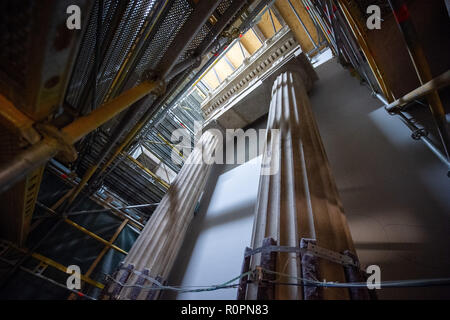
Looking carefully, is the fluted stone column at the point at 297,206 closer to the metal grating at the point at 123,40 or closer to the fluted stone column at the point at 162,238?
the fluted stone column at the point at 162,238

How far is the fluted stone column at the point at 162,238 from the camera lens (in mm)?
2727

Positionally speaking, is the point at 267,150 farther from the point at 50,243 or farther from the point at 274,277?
the point at 50,243

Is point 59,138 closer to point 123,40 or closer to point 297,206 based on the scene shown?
point 297,206

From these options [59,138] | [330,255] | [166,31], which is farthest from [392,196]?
[166,31]

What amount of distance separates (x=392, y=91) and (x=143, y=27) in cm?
386

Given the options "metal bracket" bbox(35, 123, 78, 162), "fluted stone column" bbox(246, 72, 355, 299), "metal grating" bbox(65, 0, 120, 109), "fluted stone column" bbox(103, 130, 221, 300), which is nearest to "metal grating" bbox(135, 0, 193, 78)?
"metal grating" bbox(65, 0, 120, 109)

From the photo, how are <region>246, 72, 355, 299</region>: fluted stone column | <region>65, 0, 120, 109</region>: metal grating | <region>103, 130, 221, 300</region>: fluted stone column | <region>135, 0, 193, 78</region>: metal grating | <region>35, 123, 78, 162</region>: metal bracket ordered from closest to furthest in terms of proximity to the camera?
<region>35, 123, 78, 162</region>: metal bracket, <region>246, 72, 355, 299</region>: fluted stone column, <region>65, 0, 120, 109</region>: metal grating, <region>103, 130, 221, 300</region>: fluted stone column, <region>135, 0, 193, 78</region>: metal grating

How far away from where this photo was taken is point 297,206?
1728mm

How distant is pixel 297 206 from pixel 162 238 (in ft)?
8.51

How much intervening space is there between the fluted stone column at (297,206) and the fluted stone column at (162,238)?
2134 mm

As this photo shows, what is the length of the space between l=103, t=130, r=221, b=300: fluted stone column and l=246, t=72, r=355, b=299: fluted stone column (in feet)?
7.00

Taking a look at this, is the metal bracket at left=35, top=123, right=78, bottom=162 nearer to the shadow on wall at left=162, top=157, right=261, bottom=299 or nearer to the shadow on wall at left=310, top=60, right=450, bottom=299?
the shadow on wall at left=162, top=157, right=261, bottom=299

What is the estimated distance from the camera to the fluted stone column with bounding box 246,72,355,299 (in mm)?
1344

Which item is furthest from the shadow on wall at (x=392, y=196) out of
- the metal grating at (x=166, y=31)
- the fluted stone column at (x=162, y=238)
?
the metal grating at (x=166, y=31)
